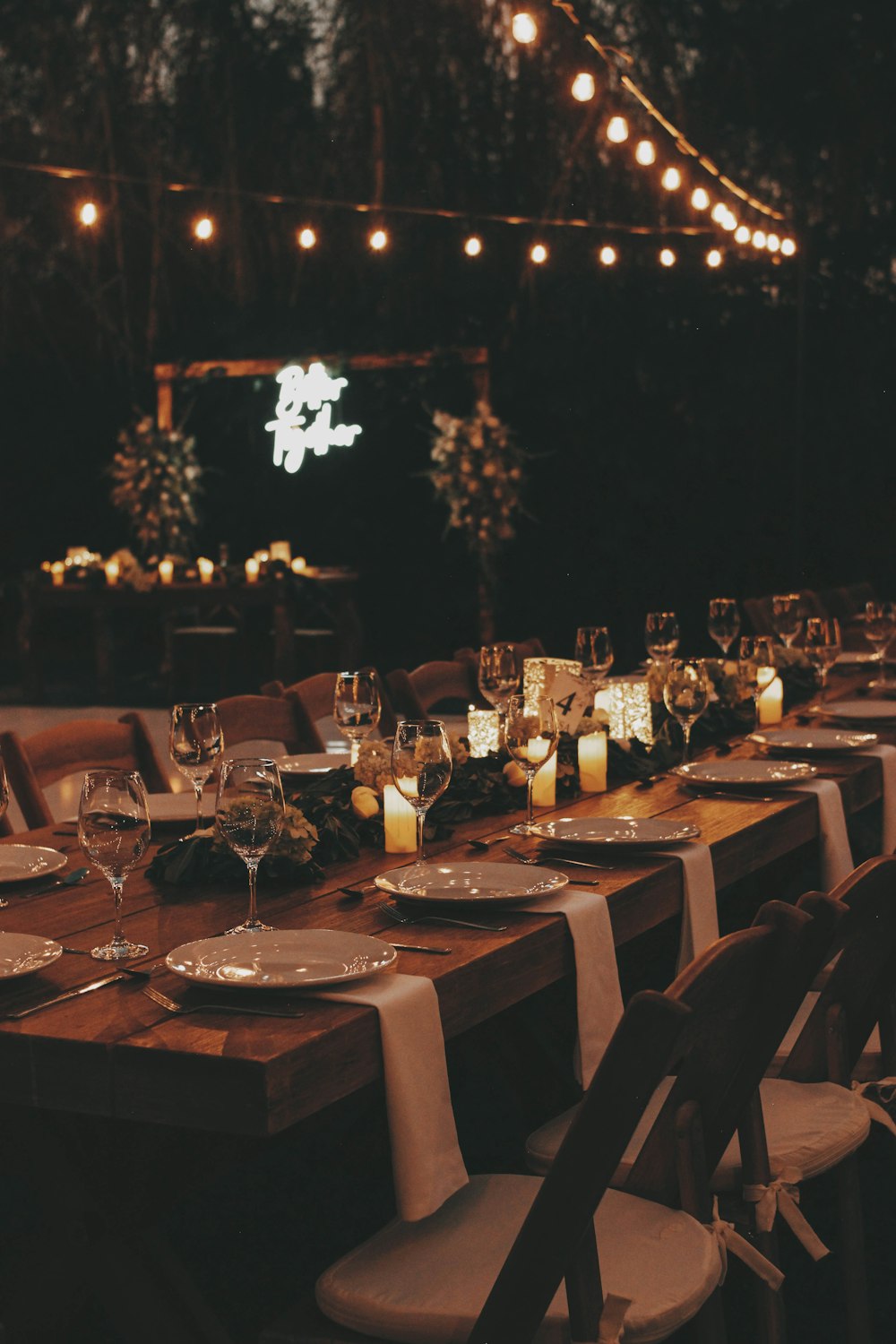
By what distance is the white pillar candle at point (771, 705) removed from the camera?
3.97 m

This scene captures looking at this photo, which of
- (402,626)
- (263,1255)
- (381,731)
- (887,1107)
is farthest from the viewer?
(402,626)

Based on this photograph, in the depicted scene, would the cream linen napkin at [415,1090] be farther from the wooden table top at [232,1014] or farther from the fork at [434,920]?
the fork at [434,920]

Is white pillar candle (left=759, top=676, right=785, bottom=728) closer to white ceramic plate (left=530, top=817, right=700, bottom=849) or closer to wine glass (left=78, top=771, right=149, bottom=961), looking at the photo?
white ceramic plate (left=530, top=817, right=700, bottom=849)

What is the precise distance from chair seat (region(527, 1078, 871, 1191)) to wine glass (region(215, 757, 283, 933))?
0.52 meters

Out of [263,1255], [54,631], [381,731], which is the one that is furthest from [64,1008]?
[54,631]

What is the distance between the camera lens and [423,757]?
214 centimetres

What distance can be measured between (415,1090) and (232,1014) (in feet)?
0.72

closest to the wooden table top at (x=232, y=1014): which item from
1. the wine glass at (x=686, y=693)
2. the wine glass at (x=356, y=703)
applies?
the wine glass at (x=356, y=703)

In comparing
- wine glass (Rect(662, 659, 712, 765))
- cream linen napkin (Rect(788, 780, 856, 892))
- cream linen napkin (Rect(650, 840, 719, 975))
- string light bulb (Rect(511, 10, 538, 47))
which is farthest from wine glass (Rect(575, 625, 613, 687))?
string light bulb (Rect(511, 10, 538, 47))

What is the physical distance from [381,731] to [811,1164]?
9.23ft

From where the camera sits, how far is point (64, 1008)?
5.37ft

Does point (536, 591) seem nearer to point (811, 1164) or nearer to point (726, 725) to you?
point (726, 725)

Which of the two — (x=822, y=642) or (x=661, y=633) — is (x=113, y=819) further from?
(x=822, y=642)

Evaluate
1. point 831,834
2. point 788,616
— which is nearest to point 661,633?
point 788,616
